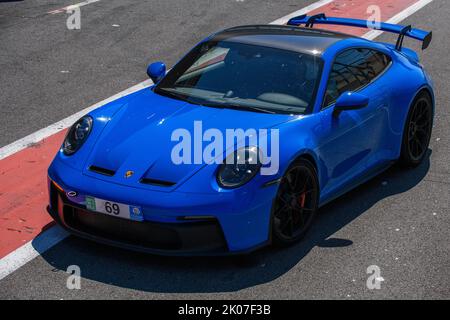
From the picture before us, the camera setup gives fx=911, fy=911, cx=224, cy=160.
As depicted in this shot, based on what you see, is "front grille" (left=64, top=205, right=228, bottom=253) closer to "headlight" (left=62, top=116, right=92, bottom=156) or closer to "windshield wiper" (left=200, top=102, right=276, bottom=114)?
"headlight" (left=62, top=116, right=92, bottom=156)

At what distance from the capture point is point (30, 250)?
628 cm

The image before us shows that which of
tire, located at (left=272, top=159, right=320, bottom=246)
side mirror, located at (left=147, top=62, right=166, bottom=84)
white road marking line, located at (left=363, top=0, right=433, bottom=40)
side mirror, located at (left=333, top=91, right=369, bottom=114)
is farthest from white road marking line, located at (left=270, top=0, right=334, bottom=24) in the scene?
tire, located at (left=272, top=159, right=320, bottom=246)

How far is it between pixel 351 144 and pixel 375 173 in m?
0.68

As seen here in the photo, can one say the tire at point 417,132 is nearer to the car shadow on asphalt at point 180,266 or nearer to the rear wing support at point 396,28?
the rear wing support at point 396,28

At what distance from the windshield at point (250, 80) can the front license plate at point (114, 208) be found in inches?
49.7

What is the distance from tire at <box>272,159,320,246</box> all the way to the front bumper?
17cm

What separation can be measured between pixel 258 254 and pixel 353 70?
1.99 meters

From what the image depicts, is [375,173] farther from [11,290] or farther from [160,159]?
[11,290]

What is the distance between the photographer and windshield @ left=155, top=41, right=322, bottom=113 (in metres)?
6.77

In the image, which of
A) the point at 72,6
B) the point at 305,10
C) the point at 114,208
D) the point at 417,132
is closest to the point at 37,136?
the point at 114,208

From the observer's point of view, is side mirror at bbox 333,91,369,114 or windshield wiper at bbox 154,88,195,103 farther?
windshield wiper at bbox 154,88,195,103

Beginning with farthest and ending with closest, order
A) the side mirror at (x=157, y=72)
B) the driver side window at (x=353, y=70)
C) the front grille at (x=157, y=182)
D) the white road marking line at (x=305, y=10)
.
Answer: the white road marking line at (x=305, y=10) < the side mirror at (x=157, y=72) < the driver side window at (x=353, y=70) < the front grille at (x=157, y=182)

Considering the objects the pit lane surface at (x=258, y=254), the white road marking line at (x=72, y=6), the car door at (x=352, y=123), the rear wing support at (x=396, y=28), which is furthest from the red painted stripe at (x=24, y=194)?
the white road marking line at (x=72, y=6)

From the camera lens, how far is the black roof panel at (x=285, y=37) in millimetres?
7188
